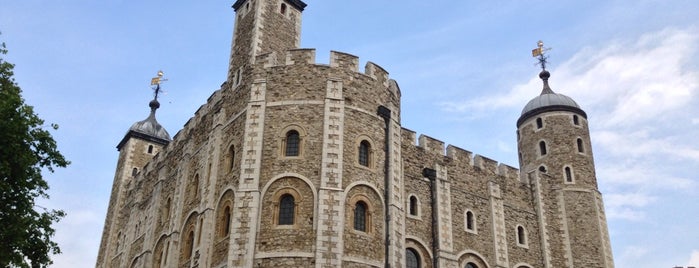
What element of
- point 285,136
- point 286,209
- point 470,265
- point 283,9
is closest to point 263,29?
point 283,9

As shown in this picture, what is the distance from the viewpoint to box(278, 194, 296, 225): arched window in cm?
2193

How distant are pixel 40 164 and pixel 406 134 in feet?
46.8

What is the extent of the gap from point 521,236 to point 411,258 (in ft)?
21.9

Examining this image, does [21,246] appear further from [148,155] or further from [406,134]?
[148,155]

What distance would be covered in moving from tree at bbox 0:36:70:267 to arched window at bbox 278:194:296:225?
6.47m

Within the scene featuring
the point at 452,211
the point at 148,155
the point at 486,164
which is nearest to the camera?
the point at 452,211

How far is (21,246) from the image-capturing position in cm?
1822

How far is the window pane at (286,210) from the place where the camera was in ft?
71.9

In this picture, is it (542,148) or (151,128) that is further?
(151,128)

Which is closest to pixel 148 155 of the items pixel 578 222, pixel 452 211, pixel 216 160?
pixel 216 160

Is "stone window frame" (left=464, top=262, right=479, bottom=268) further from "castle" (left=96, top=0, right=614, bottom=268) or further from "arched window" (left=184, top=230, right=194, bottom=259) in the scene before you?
"arched window" (left=184, top=230, right=194, bottom=259)

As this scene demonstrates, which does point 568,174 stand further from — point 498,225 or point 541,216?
point 498,225

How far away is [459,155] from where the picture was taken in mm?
29984

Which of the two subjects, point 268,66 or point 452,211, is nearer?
point 268,66
